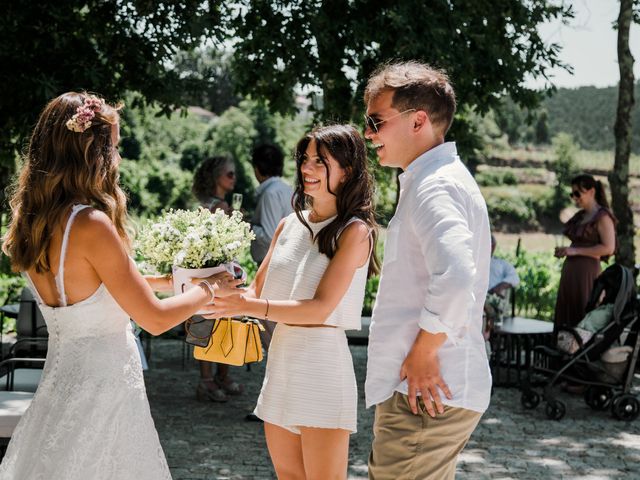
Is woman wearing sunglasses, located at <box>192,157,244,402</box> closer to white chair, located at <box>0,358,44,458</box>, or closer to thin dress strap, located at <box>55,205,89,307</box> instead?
white chair, located at <box>0,358,44,458</box>

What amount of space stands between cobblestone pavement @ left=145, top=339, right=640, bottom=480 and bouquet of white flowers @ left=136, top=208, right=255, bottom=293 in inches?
105

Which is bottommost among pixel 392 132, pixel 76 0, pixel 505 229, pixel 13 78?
pixel 505 229

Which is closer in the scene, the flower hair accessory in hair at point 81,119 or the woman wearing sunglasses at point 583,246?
the flower hair accessory in hair at point 81,119

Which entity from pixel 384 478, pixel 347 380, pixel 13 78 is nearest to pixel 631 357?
pixel 347 380

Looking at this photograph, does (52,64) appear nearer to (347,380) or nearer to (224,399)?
(224,399)

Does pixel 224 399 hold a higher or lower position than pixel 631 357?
lower

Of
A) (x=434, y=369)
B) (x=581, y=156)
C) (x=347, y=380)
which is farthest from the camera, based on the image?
(x=581, y=156)

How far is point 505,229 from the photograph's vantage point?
46844 mm

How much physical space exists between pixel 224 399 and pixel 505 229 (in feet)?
131

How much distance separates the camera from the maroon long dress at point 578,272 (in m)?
9.36

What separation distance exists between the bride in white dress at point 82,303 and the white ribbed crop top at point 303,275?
0.57m

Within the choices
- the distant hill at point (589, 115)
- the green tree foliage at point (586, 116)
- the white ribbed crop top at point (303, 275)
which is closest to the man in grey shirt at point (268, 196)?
the white ribbed crop top at point (303, 275)

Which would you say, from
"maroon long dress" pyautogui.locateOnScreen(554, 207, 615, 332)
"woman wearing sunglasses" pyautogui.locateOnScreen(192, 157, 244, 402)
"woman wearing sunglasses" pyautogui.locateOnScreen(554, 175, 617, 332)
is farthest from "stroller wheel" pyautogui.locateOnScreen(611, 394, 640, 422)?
"woman wearing sunglasses" pyautogui.locateOnScreen(192, 157, 244, 402)

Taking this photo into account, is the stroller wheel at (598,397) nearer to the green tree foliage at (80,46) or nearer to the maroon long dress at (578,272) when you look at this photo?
the maroon long dress at (578,272)
